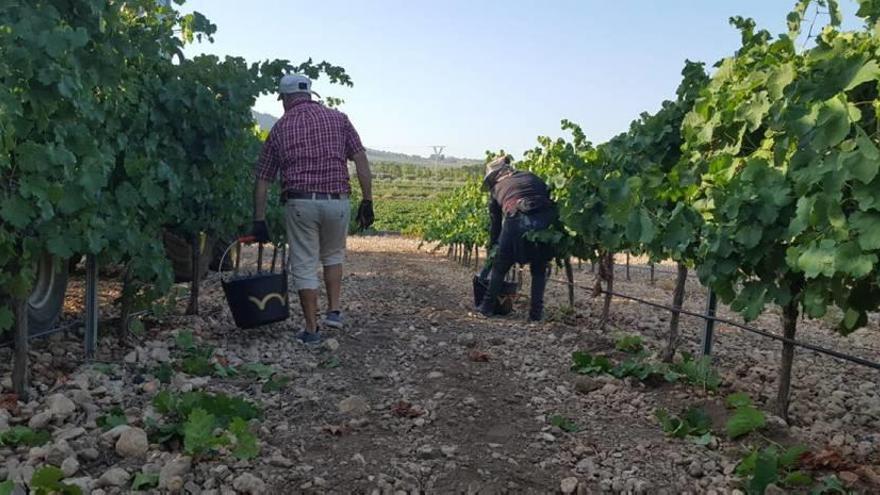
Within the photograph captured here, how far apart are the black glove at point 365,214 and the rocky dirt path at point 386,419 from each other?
2.60 feet

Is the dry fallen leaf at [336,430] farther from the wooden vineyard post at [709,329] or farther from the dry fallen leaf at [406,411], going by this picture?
the wooden vineyard post at [709,329]

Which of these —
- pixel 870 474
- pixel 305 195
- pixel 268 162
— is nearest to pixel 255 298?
pixel 305 195

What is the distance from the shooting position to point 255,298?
4719 mm

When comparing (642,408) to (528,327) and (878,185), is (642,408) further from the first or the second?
(528,327)

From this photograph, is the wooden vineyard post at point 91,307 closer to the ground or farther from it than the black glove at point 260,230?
closer to the ground

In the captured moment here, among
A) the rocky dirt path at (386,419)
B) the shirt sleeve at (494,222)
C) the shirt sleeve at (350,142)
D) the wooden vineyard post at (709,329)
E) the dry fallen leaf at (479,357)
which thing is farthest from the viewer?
the shirt sleeve at (494,222)

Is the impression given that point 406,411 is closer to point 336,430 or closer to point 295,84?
point 336,430

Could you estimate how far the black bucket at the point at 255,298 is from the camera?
467 cm

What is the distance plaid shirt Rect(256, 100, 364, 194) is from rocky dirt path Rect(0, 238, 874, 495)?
1.06 meters

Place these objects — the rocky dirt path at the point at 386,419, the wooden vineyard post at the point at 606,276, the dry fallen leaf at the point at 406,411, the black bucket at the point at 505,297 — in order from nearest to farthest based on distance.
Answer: the rocky dirt path at the point at 386,419 < the dry fallen leaf at the point at 406,411 < the wooden vineyard post at the point at 606,276 < the black bucket at the point at 505,297

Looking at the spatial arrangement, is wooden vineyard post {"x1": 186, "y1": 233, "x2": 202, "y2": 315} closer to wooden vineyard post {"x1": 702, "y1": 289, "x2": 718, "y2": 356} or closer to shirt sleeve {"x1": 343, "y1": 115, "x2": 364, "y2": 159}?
shirt sleeve {"x1": 343, "y1": 115, "x2": 364, "y2": 159}

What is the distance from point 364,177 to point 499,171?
1958mm

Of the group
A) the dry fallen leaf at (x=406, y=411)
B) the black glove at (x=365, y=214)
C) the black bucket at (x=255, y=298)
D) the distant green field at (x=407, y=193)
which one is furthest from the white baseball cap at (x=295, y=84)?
the distant green field at (x=407, y=193)

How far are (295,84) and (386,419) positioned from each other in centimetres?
265
